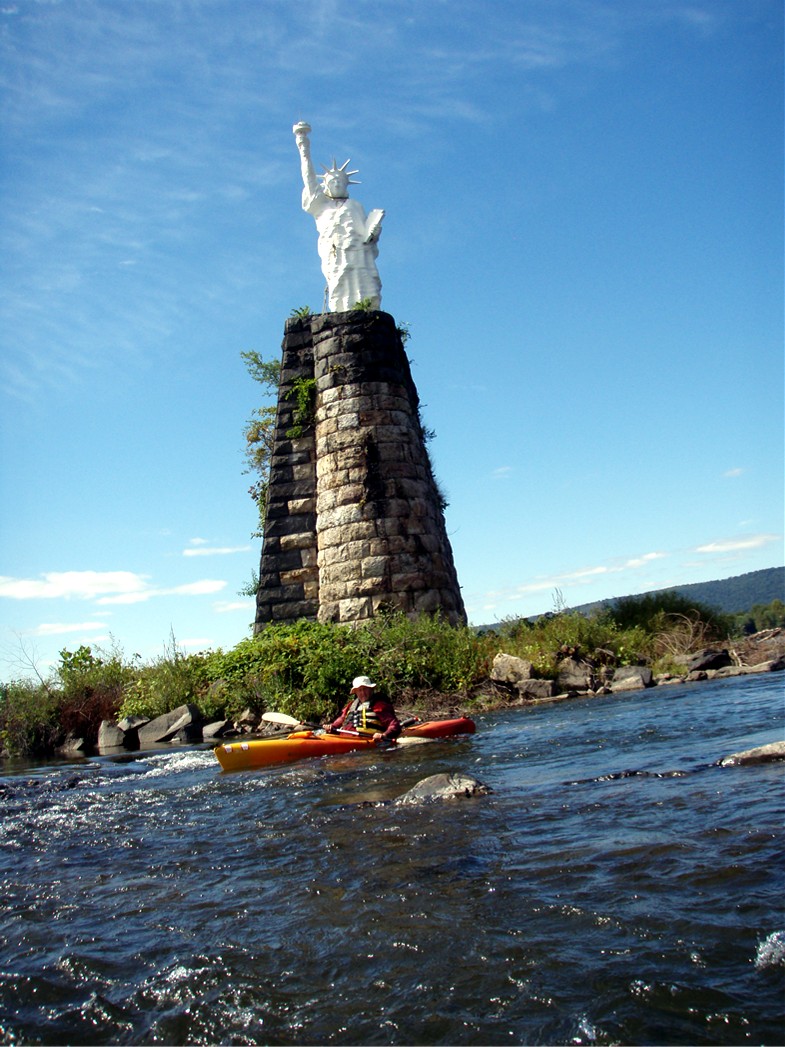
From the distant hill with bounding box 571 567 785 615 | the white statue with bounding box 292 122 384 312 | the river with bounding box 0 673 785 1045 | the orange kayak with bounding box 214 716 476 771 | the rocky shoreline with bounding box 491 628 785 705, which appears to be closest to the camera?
the river with bounding box 0 673 785 1045

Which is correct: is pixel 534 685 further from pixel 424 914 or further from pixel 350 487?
pixel 424 914

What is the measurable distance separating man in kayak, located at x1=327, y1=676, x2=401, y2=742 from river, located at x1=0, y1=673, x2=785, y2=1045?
2.48 metres

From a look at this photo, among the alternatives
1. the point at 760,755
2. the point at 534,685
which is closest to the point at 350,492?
the point at 534,685

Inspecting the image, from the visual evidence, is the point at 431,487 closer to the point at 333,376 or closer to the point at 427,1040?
the point at 333,376

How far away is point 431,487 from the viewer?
1683 centimetres

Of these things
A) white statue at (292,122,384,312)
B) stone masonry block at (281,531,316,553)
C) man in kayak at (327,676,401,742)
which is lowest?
man in kayak at (327,676,401,742)

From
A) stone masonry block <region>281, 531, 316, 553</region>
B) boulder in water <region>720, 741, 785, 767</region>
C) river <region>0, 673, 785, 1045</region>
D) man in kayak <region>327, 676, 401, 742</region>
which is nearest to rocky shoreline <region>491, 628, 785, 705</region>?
man in kayak <region>327, 676, 401, 742</region>

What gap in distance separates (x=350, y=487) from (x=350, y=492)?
89mm

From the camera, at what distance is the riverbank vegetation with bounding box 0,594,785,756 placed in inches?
504

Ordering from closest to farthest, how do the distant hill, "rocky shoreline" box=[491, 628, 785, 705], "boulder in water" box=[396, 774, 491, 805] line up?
"boulder in water" box=[396, 774, 491, 805] < "rocky shoreline" box=[491, 628, 785, 705] < the distant hill

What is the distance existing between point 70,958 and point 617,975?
224 cm

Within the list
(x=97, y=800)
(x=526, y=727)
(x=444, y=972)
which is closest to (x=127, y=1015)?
(x=444, y=972)

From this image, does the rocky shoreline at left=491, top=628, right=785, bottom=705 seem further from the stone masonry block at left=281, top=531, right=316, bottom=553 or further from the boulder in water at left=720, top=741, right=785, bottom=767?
the boulder in water at left=720, top=741, right=785, bottom=767

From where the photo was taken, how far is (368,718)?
9633 millimetres
